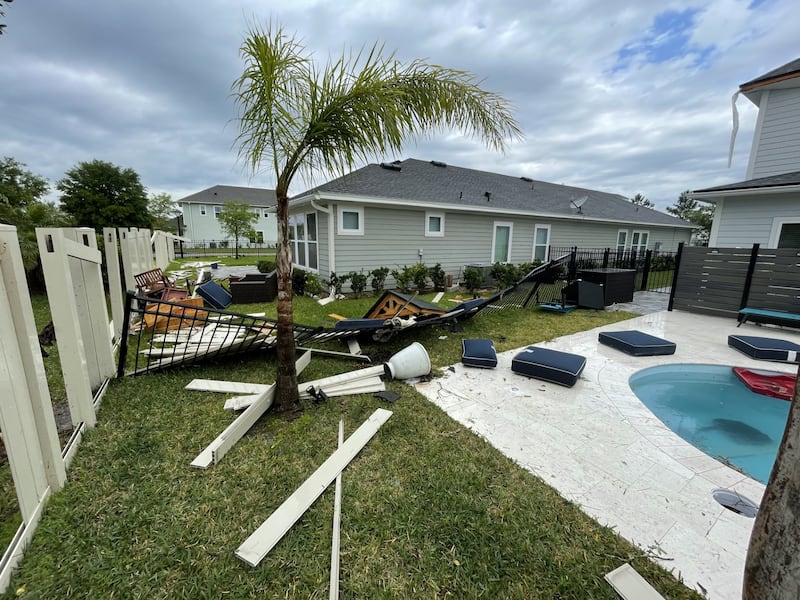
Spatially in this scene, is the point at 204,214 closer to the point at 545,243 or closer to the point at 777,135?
the point at 545,243

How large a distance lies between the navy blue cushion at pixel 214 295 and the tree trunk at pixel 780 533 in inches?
334

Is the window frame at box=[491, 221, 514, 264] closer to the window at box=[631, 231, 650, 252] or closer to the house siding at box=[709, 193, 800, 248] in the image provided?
the house siding at box=[709, 193, 800, 248]

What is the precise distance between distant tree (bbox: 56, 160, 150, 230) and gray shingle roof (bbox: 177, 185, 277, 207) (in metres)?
12.0

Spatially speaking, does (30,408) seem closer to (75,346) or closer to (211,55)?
(75,346)

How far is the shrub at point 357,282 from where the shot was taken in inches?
374

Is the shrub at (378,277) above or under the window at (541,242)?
under

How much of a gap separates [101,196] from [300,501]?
30.4 metres

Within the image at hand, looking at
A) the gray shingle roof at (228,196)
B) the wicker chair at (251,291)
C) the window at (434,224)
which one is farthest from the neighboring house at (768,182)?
the gray shingle roof at (228,196)

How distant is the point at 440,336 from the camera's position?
598 centimetres

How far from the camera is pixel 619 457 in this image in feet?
8.94

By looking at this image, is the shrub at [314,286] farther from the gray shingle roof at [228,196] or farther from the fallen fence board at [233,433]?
the gray shingle roof at [228,196]

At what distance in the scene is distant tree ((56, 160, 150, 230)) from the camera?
21859 mm

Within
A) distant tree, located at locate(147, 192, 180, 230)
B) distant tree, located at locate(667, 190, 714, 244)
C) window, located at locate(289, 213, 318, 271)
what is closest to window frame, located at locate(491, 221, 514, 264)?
window, located at locate(289, 213, 318, 271)

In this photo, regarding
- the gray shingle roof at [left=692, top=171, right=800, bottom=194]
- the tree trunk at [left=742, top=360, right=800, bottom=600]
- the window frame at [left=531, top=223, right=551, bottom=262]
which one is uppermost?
the gray shingle roof at [left=692, top=171, right=800, bottom=194]
